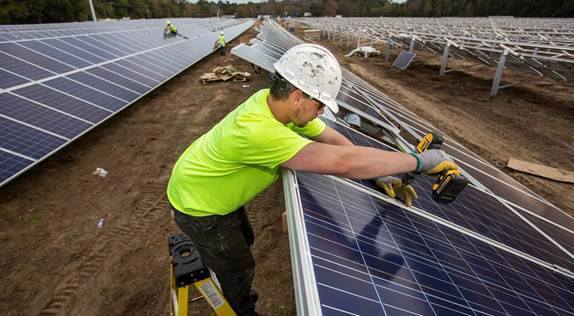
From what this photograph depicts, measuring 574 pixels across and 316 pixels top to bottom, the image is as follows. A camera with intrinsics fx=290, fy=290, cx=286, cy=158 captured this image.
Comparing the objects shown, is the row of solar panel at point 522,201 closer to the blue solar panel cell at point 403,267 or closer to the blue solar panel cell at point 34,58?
the blue solar panel cell at point 403,267

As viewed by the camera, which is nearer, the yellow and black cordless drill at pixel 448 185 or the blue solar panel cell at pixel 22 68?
the yellow and black cordless drill at pixel 448 185

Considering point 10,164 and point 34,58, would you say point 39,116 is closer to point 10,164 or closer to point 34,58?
point 10,164

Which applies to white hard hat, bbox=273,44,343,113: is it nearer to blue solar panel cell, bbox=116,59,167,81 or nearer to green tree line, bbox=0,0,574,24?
blue solar panel cell, bbox=116,59,167,81

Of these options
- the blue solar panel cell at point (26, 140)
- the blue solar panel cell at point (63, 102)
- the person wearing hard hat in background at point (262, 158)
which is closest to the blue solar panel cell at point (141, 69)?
the blue solar panel cell at point (63, 102)

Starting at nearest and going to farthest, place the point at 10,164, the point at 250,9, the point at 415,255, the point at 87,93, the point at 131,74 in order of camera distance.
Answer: the point at 415,255, the point at 10,164, the point at 87,93, the point at 131,74, the point at 250,9

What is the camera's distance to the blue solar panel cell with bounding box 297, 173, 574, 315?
6.00 feet

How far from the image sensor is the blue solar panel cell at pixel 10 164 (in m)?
5.77

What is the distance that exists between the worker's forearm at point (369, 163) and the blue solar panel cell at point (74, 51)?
43.0ft

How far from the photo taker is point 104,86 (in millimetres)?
10344

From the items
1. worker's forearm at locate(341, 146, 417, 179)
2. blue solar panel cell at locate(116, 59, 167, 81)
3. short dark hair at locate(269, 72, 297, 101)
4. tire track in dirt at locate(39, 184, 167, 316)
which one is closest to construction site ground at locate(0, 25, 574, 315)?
tire track in dirt at locate(39, 184, 167, 316)

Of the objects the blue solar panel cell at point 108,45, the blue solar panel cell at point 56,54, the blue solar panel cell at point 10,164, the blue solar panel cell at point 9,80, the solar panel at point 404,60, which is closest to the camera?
the blue solar panel cell at point 10,164

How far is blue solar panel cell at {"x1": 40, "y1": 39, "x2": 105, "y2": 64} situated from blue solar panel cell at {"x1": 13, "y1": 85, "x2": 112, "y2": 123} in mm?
3751

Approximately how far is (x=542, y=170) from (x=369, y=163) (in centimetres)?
952

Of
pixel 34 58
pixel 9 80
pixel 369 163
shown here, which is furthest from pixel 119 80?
pixel 369 163
